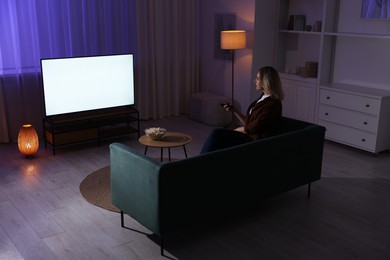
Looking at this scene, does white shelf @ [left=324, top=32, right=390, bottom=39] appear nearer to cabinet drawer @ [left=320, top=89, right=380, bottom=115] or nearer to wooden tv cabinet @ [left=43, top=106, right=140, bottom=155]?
cabinet drawer @ [left=320, top=89, right=380, bottom=115]

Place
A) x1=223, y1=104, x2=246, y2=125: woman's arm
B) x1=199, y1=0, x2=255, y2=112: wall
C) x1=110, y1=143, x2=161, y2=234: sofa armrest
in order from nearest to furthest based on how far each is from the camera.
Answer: x1=110, y1=143, x2=161, y2=234: sofa armrest
x1=223, y1=104, x2=246, y2=125: woman's arm
x1=199, y1=0, x2=255, y2=112: wall

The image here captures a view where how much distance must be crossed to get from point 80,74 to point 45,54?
661 mm

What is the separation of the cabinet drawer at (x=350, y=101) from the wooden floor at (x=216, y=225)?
75cm

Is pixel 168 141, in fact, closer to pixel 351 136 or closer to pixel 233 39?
pixel 233 39

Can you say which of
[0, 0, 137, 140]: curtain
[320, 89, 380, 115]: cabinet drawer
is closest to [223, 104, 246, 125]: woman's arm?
[320, 89, 380, 115]: cabinet drawer

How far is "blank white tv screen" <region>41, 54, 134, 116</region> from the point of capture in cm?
557

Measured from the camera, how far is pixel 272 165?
12.5ft

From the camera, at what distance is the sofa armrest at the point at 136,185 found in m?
3.14

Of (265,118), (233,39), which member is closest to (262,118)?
(265,118)

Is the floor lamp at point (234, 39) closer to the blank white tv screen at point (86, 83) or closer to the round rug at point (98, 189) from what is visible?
the blank white tv screen at point (86, 83)

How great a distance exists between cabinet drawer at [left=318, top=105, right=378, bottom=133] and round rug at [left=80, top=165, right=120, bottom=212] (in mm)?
3017

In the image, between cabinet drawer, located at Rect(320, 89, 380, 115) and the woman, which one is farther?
cabinet drawer, located at Rect(320, 89, 380, 115)

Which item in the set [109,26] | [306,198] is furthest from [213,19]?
[306,198]

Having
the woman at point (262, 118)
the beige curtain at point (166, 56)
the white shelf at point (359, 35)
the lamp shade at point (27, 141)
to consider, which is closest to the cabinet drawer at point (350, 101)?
the white shelf at point (359, 35)
